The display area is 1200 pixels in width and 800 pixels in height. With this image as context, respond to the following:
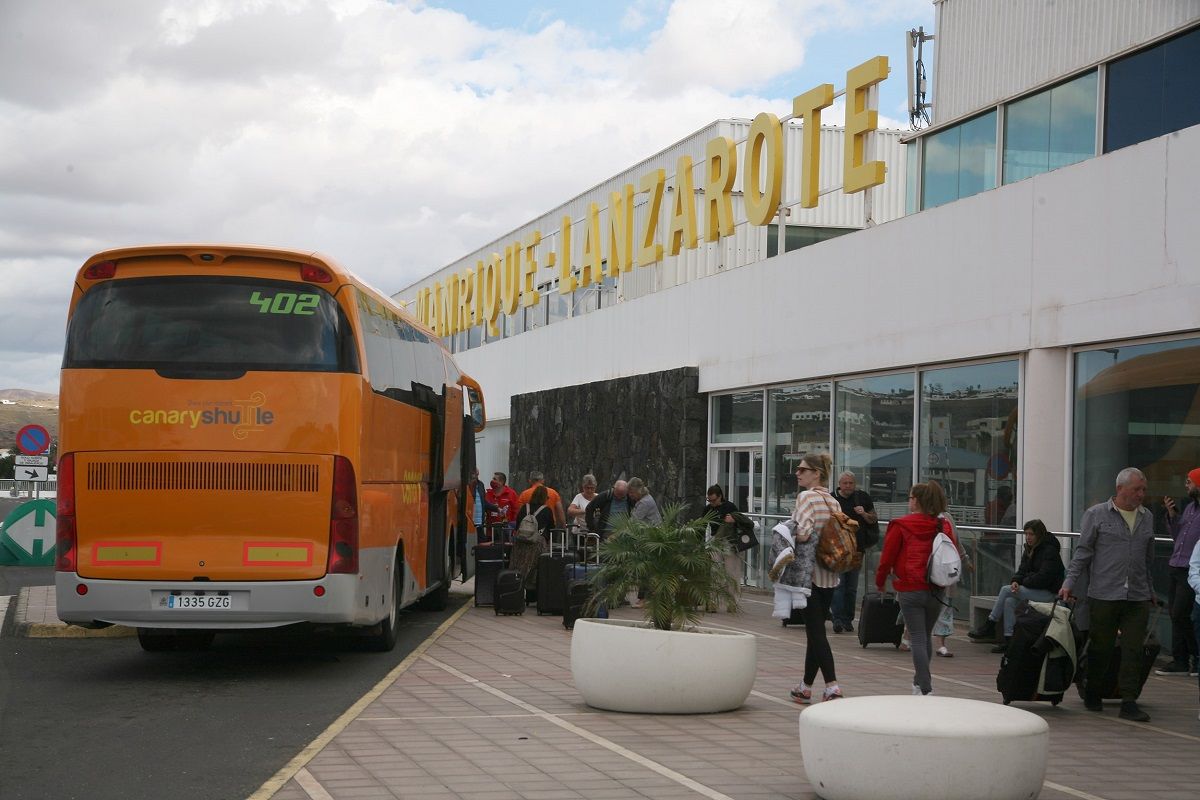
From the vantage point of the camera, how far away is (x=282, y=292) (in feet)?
41.4

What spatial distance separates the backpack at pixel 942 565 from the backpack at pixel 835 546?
0.52 meters

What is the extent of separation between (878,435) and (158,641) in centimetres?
956

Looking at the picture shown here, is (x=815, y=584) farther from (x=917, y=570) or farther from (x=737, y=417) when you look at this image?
(x=737, y=417)

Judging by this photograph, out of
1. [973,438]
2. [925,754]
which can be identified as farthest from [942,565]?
[973,438]

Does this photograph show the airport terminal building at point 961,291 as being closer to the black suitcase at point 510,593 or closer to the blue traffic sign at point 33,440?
the black suitcase at point 510,593

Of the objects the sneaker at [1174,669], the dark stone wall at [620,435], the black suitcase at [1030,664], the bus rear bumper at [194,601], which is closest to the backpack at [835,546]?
the black suitcase at [1030,664]

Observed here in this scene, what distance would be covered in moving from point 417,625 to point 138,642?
3362 millimetres

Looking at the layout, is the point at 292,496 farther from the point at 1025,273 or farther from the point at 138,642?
the point at 1025,273

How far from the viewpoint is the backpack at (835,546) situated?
1086 cm

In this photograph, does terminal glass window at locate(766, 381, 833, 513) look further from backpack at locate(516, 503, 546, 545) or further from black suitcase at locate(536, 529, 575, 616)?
black suitcase at locate(536, 529, 575, 616)

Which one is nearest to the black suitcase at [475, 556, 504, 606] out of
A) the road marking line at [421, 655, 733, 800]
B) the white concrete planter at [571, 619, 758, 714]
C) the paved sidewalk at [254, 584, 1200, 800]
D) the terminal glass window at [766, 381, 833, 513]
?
the terminal glass window at [766, 381, 833, 513]

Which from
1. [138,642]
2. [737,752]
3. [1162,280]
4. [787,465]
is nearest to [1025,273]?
[1162,280]

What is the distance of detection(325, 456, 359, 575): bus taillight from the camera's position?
12406mm

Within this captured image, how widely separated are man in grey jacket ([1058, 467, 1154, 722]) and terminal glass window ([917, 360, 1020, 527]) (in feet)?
17.5
